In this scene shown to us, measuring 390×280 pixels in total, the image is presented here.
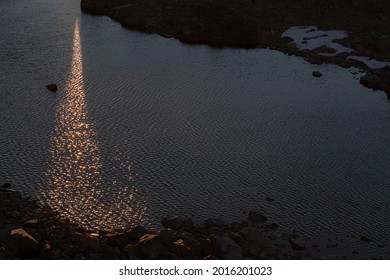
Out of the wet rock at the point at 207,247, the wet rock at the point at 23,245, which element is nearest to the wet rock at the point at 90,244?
the wet rock at the point at 23,245

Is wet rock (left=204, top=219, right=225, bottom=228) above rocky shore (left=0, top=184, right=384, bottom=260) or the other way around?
the other way around

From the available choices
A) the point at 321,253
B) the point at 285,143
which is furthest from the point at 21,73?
the point at 321,253

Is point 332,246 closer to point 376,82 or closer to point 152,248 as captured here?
point 152,248

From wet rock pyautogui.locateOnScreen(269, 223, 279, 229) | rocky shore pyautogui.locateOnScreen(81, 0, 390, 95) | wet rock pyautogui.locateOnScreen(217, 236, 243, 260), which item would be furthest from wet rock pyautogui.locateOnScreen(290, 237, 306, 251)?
rocky shore pyautogui.locateOnScreen(81, 0, 390, 95)

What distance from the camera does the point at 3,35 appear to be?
51.8m

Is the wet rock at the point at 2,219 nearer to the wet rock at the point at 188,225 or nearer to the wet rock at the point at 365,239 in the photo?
the wet rock at the point at 188,225

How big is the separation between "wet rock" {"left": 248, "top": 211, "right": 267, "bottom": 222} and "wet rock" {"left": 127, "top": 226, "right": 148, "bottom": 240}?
5363 mm

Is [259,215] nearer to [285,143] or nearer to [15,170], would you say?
[285,143]

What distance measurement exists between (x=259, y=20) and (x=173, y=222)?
45.0m

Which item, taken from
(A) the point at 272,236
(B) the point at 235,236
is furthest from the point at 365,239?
(B) the point at 235,236

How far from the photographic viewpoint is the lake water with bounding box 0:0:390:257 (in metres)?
26.5

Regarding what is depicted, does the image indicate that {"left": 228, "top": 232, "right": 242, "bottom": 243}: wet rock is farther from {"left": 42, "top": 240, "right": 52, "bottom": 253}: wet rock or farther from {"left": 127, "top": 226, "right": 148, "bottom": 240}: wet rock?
{"left": 42, "top": 240, "right": 52, "bottom": 253}: wet rock

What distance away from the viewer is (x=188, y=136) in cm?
3406

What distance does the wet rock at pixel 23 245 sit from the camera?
20.3m
